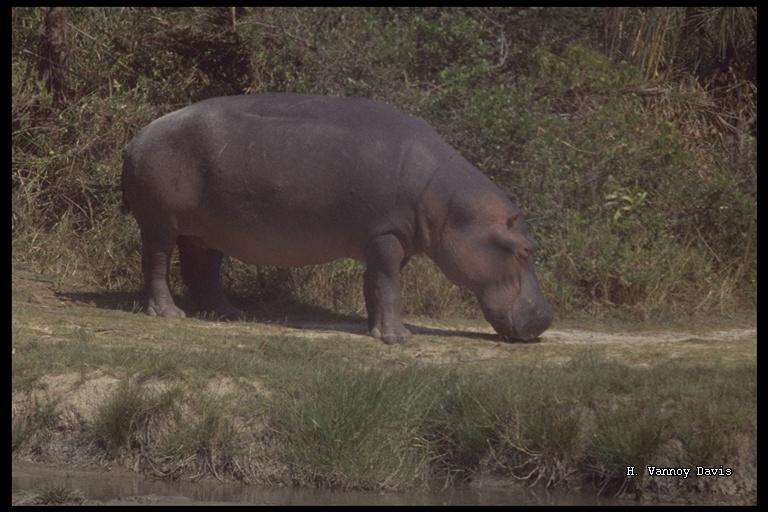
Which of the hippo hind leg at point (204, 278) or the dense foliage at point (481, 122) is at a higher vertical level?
the dense foliage at point (481, 122)

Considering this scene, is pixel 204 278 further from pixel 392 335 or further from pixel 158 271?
pixel 392 335

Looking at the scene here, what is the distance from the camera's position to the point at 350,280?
1270 cm

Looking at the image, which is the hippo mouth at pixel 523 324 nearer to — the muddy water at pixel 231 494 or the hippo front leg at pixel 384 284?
the hippo front leg at pixel 384 284

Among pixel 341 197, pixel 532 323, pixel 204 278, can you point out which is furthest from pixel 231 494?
pixel 204 278

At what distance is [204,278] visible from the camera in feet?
39.4

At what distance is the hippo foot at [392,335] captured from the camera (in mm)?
10531

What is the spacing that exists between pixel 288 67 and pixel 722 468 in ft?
24.7

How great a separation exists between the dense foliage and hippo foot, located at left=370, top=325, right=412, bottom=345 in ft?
5.54

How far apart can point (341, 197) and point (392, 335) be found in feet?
3.43

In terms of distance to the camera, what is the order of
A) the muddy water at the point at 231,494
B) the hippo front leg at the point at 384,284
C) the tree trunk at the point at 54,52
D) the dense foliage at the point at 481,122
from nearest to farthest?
the muddy water at the point at 231,494, the hippo front leg at the point at 384,284, the dense foliage at the point at 481,122, the tree trunk at the point at 54,52

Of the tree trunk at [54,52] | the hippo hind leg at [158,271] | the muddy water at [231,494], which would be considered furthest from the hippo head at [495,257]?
the tree trunk at [54,52]

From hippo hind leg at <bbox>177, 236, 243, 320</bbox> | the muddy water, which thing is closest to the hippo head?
hippo hind leg at <bbox>177, 236, 243, 320</bbox>

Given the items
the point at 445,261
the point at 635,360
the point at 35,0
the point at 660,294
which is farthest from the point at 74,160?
the point at 635,360

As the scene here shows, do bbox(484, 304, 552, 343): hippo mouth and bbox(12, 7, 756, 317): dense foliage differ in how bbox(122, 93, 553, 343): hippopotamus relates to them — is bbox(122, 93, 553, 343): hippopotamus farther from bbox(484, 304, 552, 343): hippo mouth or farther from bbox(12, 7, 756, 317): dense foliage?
bbox(12, 7, 756, 317): dense foliage
